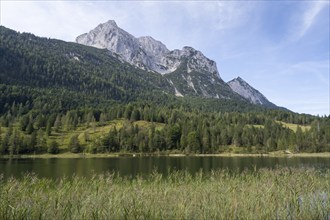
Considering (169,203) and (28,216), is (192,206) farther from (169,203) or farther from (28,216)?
(28,216)

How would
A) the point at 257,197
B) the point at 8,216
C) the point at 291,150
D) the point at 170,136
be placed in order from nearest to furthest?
1. the point at 8,216
2. the point at 257,197
3. the point at 291,150
4. the point at 170,136

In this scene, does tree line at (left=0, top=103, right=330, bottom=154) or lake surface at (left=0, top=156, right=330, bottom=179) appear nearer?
lake surface at (left=0, top=156, right=330, bottom=179)

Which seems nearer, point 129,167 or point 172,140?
point 129,167

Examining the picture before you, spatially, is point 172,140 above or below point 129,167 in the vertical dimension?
above

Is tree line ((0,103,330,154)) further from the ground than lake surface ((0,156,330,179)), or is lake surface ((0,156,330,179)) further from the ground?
tree line ((0,103,330,154))

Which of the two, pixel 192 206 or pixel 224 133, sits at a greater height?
pixel 224 133

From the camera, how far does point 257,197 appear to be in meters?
16.1

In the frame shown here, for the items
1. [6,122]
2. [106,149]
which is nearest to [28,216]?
[106,149]

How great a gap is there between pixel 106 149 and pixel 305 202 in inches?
6190

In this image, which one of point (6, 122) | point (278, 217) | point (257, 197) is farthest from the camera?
point (6, 122)

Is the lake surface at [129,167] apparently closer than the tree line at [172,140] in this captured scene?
Yes

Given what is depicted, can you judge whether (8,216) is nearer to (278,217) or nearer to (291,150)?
(278,217)

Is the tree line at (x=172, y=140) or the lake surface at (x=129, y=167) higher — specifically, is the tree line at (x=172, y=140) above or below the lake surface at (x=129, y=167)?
above

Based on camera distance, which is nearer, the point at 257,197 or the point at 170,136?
the point at 257,197
